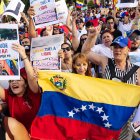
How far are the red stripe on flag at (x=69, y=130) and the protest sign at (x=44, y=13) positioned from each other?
207 centimetres

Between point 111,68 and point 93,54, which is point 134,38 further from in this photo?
point 111,68

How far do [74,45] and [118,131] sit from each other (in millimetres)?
2451

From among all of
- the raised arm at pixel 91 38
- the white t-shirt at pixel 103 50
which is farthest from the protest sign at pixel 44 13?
the raised arm at pixel 91 38

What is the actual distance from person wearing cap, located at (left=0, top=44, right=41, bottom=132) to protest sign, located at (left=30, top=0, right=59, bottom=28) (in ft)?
6.11

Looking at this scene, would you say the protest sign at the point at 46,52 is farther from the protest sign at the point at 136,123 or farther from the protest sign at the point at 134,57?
the protest sign at the point at 134,57

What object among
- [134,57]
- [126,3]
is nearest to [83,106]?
[134,57]

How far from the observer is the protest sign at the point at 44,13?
21.1 ft

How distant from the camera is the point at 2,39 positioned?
4.38 metres

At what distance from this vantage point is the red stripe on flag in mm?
4773

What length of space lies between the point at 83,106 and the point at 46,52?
793 millimetres

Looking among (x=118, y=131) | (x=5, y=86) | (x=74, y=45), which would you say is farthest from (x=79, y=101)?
(x=74, y=45)

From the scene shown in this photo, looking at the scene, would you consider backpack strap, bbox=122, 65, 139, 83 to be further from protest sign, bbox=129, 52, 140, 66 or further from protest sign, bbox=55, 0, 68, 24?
protest sign, bbox=55, 0, 68, 24

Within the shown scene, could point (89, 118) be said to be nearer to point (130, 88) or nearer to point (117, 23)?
point (130, 88)

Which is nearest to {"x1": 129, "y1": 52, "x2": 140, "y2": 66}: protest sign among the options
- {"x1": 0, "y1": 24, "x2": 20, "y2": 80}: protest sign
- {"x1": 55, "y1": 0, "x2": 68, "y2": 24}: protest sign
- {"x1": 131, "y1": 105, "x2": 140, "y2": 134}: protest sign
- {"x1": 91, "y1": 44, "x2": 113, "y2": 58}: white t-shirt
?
{"x1": 91, "y1": 44, "x2": 113, "y2": 58}: white t-shirt
